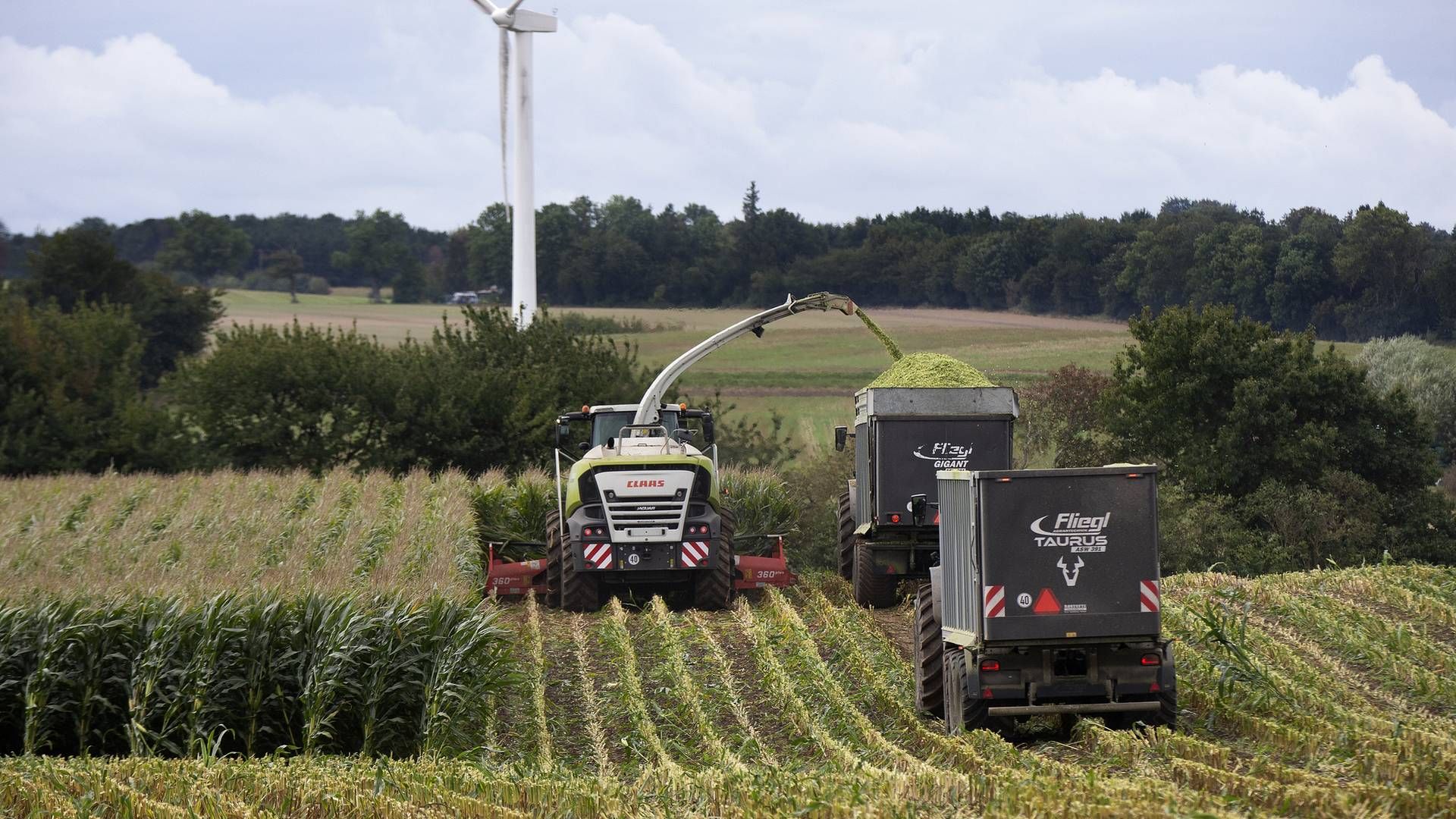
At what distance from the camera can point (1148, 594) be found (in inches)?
417

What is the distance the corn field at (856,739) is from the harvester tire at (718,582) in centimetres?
65

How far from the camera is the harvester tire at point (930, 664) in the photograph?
11.7 metres

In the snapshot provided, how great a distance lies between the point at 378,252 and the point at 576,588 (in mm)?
78882

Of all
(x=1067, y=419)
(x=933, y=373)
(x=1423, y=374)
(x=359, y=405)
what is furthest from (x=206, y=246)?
(x=933, y=373)

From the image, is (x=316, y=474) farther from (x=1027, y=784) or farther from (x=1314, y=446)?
(x=1027, y=784)

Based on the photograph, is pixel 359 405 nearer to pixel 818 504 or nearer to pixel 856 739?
pixel 818 504

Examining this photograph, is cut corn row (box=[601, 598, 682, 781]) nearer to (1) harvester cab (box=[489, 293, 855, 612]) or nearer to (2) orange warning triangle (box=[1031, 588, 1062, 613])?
(1) harvester cab (box=[489, 293, 855, 612])

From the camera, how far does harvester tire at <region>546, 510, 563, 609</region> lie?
19484 mm

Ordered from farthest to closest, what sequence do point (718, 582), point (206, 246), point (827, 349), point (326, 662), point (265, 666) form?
point (206, 246) → point (827, 349) → point (718, 582) → point (265, 666) → point (326, 662)

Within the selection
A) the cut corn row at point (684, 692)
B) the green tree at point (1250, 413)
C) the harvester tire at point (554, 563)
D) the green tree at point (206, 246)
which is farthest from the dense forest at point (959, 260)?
the cut corn row at point (684, 692)

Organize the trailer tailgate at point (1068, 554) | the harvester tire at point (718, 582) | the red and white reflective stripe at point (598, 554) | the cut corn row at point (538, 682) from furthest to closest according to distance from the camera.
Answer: the harvester tire at point (718, 582) < the red and white reflective stripe at point (598, 554) < the cut corn row at point (538, 682) < the trailer tailgate at point (1068, 554)

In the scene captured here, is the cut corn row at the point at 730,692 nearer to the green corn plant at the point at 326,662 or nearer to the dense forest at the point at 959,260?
the green corn plant at the point at 326,662

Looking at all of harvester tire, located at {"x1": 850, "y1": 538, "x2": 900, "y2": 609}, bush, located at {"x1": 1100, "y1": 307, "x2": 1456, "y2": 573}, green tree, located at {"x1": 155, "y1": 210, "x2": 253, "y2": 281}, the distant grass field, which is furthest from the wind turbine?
green tree, located at {"x1": 155, "y1": 210, "x2": 253, "y2": 281}

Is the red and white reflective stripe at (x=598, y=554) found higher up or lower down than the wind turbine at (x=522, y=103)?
lower down
